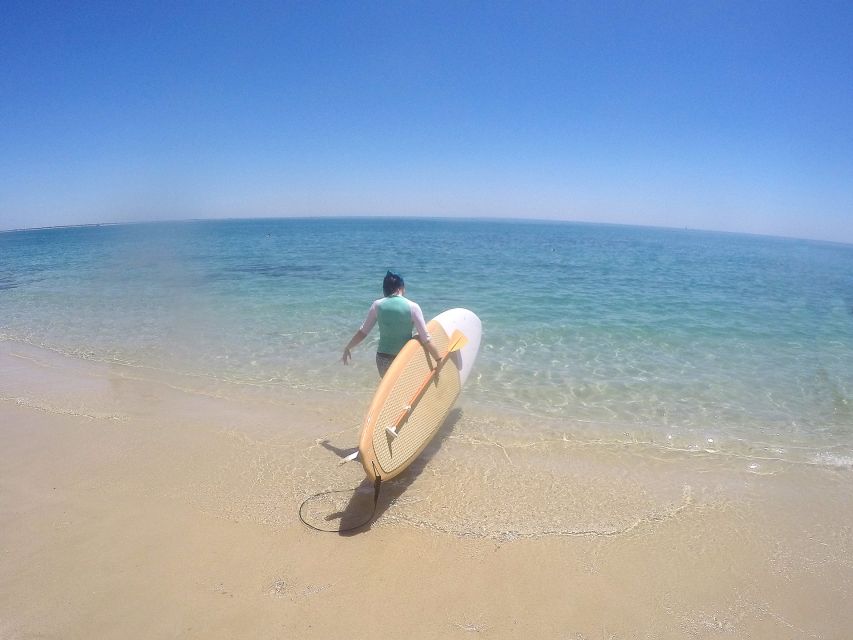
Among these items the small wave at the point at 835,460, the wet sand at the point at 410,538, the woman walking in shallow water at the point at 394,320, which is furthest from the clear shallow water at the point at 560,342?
the woman walking in shallow water at the point at 394,320

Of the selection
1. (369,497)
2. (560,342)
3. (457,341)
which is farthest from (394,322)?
(560,342)

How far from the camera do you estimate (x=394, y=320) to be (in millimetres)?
4430

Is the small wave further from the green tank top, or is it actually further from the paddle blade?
the green tank top

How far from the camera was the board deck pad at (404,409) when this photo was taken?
383 centimetres

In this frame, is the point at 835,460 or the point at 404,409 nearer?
the point at 404,409

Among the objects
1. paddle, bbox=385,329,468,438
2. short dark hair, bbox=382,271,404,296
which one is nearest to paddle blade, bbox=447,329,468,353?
paddle, bbox=385,329,468,438

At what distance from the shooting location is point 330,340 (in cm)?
952

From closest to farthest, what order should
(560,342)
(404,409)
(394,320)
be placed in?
(404,409)
(394,320)
(560,342)

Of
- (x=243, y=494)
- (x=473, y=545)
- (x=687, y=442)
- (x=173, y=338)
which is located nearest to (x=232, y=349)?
(x=173, y=338)

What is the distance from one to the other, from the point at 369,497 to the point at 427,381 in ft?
4.19

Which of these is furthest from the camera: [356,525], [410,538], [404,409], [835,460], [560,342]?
[560,342]

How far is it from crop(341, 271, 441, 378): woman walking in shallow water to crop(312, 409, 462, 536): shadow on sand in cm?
102

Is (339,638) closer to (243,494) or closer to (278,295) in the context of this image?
(243,494)

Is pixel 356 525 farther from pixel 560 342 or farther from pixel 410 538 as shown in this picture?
pixel 560 342
